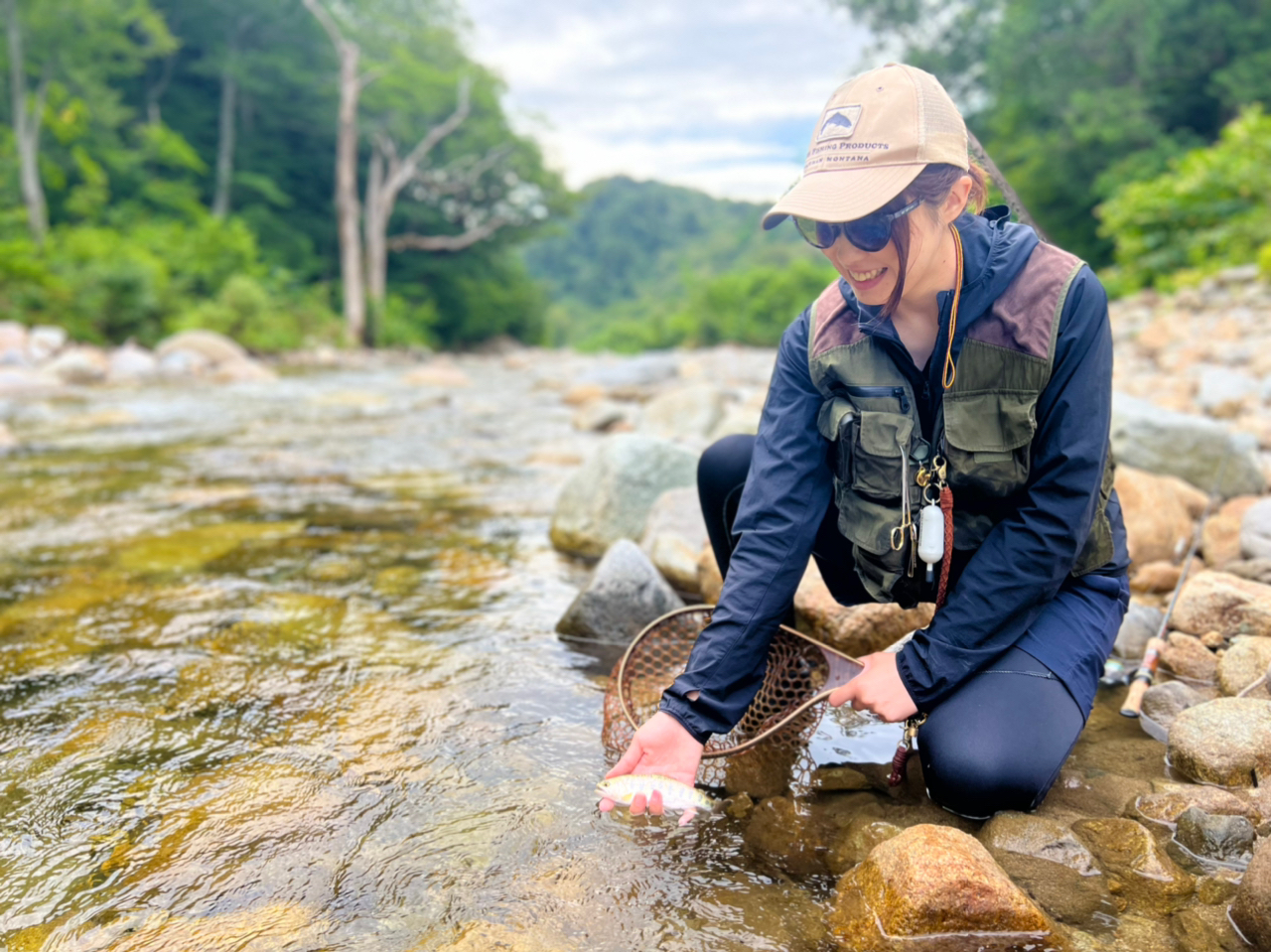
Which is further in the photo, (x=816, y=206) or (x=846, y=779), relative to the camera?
(x=846, y=779)

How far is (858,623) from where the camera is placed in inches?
112

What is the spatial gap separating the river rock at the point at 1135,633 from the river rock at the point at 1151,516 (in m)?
0.53

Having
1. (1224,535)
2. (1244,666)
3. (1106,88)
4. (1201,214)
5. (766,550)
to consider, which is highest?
(1106,88)

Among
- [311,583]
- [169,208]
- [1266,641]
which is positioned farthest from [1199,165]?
[169,208]

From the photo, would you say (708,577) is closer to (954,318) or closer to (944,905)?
(954,318)

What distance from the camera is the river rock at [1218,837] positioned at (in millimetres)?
1894

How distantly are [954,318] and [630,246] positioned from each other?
3790 inches

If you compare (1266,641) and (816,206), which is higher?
(816,206)

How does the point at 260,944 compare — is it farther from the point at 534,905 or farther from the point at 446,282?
the point at 446,282

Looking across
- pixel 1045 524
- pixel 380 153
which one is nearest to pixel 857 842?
pixel 1045 524

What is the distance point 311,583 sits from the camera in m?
3.95

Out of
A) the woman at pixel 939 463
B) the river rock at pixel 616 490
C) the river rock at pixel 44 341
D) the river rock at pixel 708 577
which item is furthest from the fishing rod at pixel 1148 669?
the river rock at pixel 44 341

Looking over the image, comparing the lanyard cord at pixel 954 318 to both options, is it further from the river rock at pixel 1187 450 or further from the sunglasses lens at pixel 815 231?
the river rock at pixel 1187 450

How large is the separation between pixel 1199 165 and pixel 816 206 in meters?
15.0
